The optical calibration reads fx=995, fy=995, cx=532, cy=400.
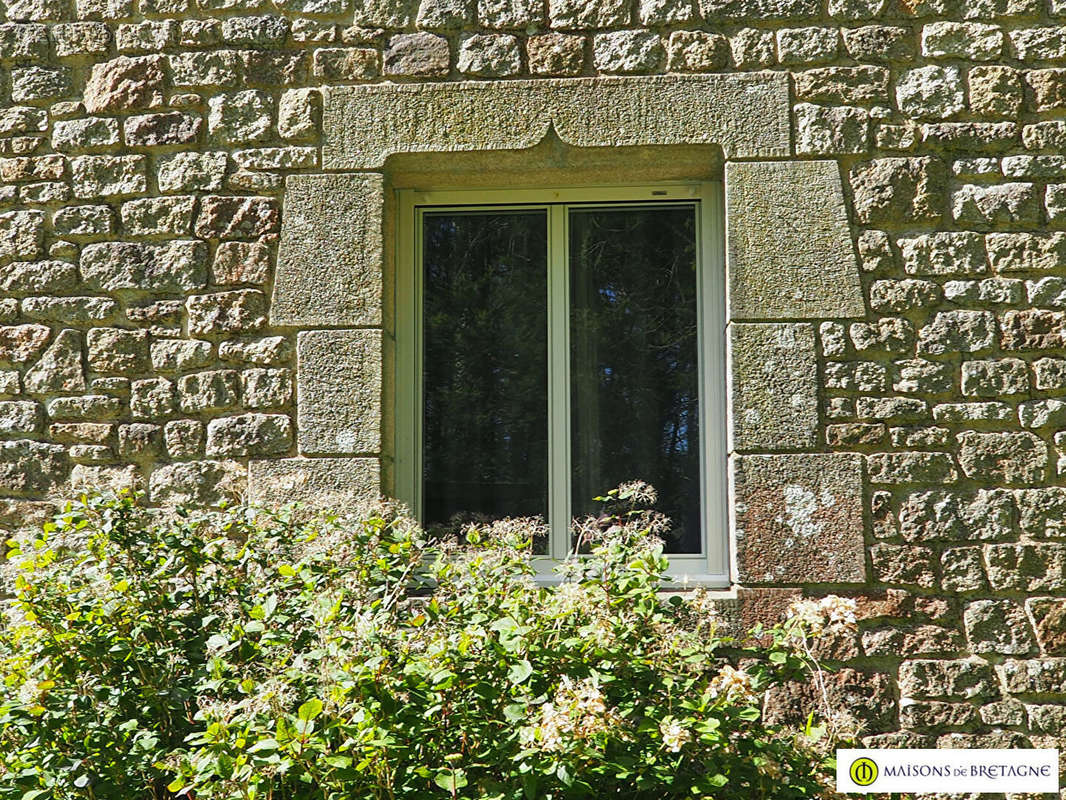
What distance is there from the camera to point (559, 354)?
387 centimetres

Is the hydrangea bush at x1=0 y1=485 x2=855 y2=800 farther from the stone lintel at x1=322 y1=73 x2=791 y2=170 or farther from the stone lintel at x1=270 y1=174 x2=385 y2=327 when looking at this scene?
the stone lintel at x1=322 y1=73 x2=791 y2=170

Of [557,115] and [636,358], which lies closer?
[557,115]

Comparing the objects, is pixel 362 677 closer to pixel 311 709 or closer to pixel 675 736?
pixel 311 709

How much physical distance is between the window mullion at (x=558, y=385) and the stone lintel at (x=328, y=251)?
0.68 metres

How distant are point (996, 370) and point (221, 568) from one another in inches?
108

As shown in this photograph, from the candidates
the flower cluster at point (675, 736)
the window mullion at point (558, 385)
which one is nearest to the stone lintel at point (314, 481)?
the window mullion at point (558, 385)

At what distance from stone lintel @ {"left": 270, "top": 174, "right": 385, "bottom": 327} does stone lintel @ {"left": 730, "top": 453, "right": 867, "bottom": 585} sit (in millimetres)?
1553

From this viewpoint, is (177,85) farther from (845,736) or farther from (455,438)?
(845,736)

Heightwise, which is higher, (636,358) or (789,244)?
(789,244)

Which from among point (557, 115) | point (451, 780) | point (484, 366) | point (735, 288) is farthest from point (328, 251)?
point (451, 780)

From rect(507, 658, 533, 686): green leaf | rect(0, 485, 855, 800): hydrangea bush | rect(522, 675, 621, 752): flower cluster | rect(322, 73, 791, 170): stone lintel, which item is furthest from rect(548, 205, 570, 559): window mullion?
rect(522, 675, 621, 752): flower cluster

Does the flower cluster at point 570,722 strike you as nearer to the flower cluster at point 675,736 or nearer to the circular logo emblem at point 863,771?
the flower cluster at point 675,736

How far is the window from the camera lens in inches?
150

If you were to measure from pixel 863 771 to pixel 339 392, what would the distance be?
85.6 inches
